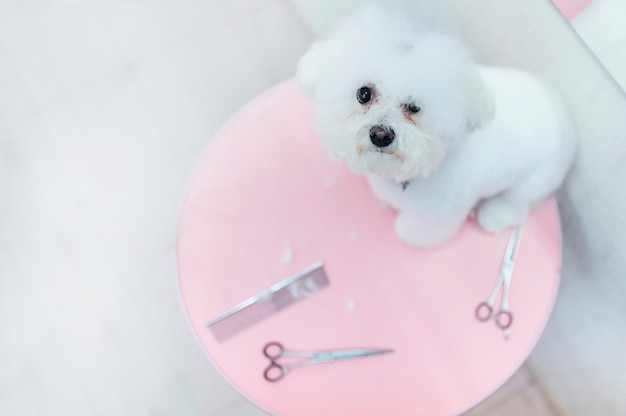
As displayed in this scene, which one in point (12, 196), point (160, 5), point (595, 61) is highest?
point (160, 5)

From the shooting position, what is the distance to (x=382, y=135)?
0.72 meters

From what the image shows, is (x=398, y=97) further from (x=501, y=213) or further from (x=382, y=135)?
(x=501, y=213)

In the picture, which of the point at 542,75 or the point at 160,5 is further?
the point at 160,5

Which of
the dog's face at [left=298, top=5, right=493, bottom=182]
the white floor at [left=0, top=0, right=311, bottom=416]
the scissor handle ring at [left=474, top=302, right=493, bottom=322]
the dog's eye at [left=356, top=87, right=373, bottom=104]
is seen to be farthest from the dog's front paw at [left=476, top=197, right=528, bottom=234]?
the white floor at [left=0, top=0, right=311, bottom=416]

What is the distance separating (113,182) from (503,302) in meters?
1.06

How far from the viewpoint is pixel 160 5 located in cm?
166

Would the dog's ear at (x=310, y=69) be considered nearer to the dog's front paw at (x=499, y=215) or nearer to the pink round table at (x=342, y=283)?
the pink round table at (x=342, y=283)

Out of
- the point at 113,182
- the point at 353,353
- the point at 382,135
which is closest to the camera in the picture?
the point at 382,135

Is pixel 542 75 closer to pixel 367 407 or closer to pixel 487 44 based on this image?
pixel 487 44

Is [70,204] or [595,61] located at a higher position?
[70,204]

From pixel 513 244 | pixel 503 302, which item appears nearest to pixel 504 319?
pixel 503 302

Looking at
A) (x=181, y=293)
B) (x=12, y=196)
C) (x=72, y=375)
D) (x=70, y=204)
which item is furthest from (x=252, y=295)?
(x=12, y=196)

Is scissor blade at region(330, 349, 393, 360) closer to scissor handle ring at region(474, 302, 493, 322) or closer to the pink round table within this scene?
the pink round table

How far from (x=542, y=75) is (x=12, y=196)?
4.42ft
